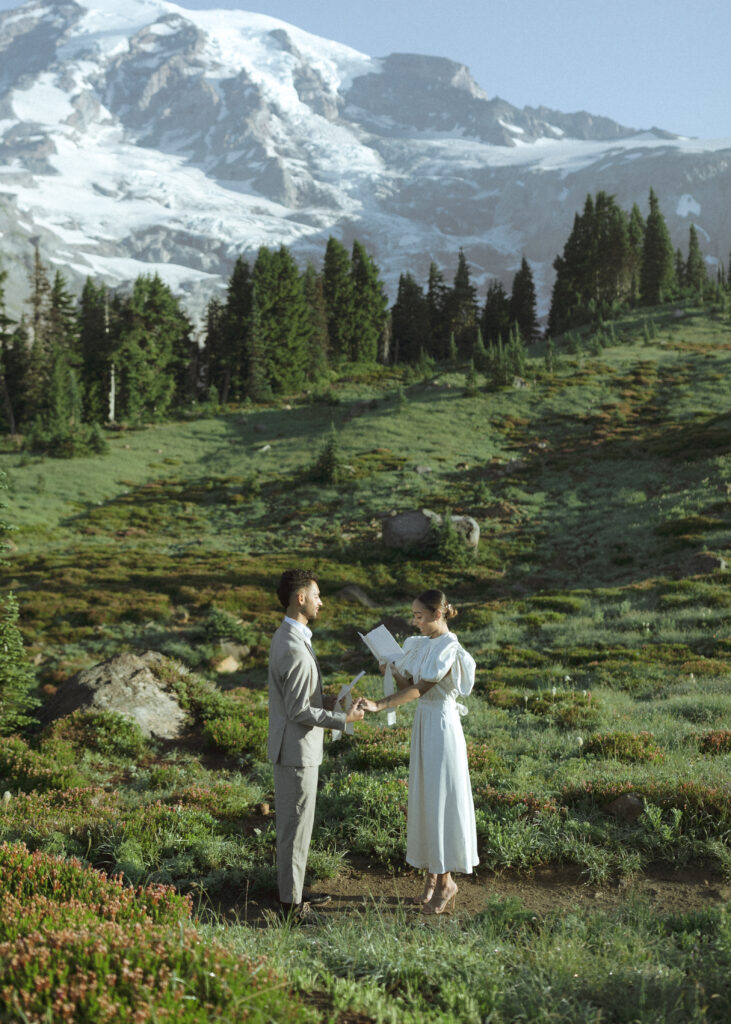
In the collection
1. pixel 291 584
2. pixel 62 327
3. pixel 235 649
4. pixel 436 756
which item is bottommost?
pixel 235 649

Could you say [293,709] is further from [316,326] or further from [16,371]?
[16,371]

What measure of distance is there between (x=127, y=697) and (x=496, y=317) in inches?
3170

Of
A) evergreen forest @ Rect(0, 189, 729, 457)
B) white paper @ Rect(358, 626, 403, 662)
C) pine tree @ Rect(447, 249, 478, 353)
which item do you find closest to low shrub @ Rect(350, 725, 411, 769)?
white paper @ Rect(358, 626, 403, 662)

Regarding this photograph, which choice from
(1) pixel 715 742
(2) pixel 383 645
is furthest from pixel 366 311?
(2) pixel 383 645

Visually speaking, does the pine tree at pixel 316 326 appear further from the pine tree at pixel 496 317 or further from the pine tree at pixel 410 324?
the pine tree at pixel 496 317

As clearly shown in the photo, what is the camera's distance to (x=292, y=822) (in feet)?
18.0

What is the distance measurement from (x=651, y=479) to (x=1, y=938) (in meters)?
33.0

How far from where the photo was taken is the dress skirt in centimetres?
545

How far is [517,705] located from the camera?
11930 millimetres

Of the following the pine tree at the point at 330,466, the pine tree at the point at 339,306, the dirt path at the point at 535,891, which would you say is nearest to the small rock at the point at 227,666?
the dirt path at the point at 535,891

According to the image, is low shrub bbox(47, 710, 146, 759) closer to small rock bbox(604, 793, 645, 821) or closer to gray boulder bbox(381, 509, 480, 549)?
small rock bbox(604, 793, 645, 821)

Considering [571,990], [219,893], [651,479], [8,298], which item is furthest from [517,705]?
[8,298]

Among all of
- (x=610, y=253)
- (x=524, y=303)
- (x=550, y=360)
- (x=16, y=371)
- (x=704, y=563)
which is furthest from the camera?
(x=524, y=303)

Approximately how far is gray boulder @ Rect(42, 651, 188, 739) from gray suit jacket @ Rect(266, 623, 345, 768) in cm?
667
